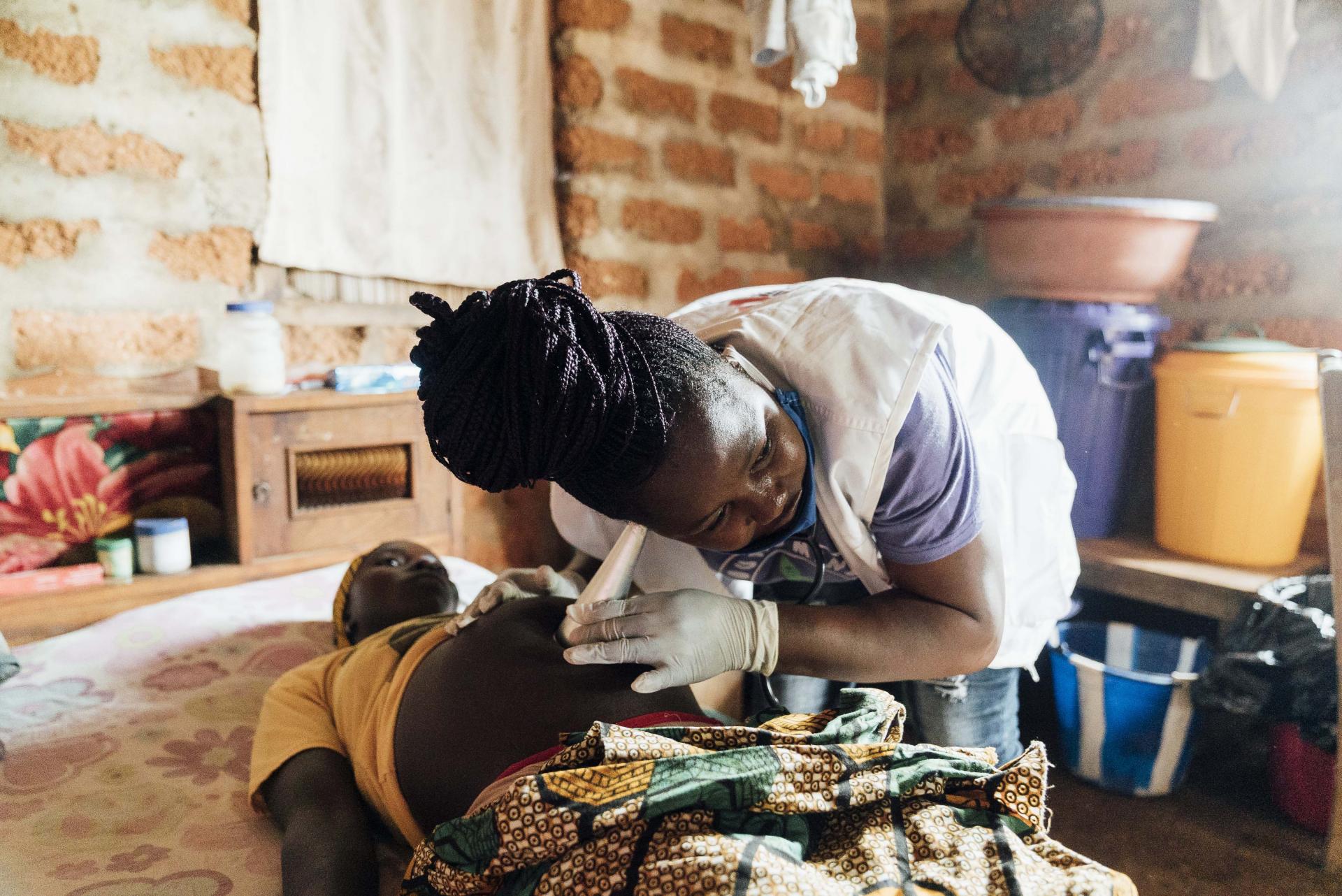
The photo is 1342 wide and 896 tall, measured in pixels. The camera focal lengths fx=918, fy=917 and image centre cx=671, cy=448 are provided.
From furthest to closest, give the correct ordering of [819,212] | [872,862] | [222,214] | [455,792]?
[819,212] < [222,214] < [455,792] < [872,862]

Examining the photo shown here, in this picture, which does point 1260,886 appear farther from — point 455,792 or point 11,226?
point 11,226

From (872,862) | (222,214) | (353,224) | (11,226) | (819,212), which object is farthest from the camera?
(819,212)

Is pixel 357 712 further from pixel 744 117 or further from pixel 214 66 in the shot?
pixel 744 117

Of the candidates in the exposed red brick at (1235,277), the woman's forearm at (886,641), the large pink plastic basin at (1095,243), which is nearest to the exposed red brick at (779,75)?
the large pink plastic basin at (1095,243)

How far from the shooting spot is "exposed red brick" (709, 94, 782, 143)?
2.41 m

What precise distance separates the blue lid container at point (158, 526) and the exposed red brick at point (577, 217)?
1.06m

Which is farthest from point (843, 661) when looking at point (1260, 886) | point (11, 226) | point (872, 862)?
point (11, 226)

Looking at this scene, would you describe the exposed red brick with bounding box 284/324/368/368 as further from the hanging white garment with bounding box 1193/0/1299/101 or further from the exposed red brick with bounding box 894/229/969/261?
the hanging white garment with bounding box 1193/0/1299/101

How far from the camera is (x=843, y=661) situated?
0.99 m

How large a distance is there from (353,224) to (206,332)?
36 cm

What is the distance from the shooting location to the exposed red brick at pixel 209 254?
173cm

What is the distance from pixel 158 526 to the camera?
63.6 inches

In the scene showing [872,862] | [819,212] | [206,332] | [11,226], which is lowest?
[872,862]

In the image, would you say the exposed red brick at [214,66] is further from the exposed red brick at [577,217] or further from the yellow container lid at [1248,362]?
the yellow container lid at [1248,362]
